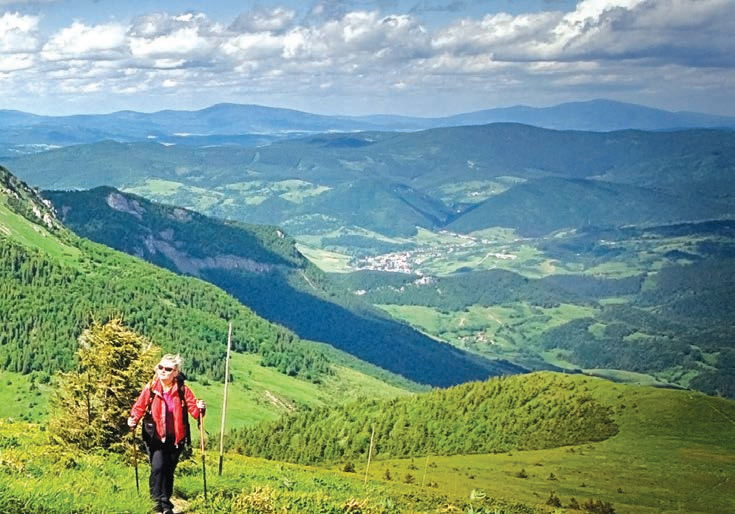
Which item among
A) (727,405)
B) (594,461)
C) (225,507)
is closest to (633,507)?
(594,461)

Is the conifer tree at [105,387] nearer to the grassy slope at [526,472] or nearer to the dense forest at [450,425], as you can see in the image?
the grassy slope at [526,472]

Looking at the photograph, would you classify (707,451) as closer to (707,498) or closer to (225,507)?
(707,498)

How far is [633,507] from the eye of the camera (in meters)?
74.1

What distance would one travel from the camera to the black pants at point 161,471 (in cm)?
2306

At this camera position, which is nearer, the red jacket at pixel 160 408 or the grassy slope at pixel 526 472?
the red jacket at pixel 160 408

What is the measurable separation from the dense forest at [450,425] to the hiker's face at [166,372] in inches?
4405

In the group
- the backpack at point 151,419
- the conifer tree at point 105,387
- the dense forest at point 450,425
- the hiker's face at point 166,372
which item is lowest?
the dense forest at point 450,425

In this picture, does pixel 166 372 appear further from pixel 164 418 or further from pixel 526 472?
pixel 526 472

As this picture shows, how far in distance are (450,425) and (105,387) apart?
374ft

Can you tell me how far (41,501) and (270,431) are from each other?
152 meters

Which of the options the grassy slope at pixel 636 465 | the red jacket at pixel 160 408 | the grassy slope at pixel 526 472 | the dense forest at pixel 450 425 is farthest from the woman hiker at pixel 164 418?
the dense forest at pixel 450 425

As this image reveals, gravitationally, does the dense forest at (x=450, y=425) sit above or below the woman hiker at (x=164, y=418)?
below

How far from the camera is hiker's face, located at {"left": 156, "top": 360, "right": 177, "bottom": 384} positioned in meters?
22.8

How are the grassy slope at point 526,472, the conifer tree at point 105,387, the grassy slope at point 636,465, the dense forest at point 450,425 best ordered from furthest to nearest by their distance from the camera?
the dense forest at point 450,425 < the grassy slope at point 636,465 < the conifer tree at point 105,387 < the grassy slope at point 526,472
